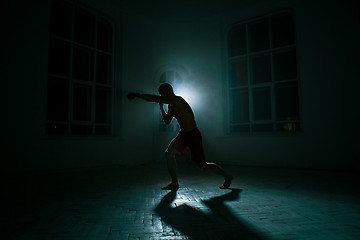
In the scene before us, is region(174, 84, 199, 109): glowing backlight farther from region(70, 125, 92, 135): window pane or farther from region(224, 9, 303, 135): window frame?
region(70, 125, 92, 135): window pane

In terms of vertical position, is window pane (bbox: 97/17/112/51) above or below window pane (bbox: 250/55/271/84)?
above

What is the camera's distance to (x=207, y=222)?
→ 215 cm

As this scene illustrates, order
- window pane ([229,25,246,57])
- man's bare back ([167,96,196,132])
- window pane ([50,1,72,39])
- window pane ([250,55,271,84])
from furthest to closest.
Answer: window pane ([229,25,246,57])
window pane ([250,55,271,84])
window pane ([50,1,72,39])
man's bare back ([167,96,196,132])

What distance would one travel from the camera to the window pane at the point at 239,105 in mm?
7527

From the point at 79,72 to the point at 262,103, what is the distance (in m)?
5.58

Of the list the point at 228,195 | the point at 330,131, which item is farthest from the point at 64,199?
the point at 330,131

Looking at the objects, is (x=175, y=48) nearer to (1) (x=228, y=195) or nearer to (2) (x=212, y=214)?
(1) (x=228, y=195)

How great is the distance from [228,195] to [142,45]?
19.7ft

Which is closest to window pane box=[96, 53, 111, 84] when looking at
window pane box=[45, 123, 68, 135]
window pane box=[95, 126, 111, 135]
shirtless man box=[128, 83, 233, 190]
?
window pane box=[95, 126, 111, 135]

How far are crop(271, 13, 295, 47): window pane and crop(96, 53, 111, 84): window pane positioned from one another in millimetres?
5234

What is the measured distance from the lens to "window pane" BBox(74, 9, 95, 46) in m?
6.44

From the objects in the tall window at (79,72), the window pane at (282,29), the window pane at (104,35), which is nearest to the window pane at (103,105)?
the tall window at (79,72)

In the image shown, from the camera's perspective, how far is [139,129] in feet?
24.2

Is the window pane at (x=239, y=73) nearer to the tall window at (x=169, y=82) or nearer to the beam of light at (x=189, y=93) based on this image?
the beam of light at (x=189, y=93)
